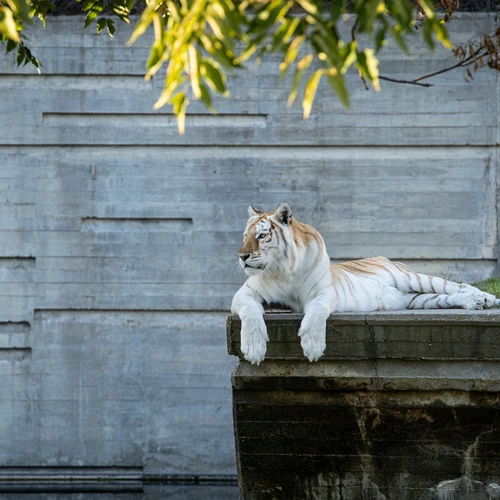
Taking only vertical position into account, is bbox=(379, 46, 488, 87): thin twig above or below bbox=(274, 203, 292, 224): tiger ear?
above

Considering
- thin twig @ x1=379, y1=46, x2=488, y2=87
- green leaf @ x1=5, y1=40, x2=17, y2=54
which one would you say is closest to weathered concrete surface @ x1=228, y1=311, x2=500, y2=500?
green leaf @ x1=5, y1=40, x2=17, y2=54

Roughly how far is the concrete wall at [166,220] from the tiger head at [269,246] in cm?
301

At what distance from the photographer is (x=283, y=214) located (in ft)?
14.7

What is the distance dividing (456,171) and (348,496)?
13.4 ft

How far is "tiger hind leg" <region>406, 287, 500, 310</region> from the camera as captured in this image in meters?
4.52

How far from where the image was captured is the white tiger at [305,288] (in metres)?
3.92

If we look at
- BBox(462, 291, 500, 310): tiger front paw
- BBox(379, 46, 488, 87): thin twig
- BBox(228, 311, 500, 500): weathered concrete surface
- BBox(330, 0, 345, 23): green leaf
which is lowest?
BBox(228, 311, 500, 500): weathered concrete surface

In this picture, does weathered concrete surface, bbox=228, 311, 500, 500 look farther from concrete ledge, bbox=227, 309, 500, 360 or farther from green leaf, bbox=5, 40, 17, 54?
green leaf, bbox=5, 40, 17, 54

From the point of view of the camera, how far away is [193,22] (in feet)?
6.71

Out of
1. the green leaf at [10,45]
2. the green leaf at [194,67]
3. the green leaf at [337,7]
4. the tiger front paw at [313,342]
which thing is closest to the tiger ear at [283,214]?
the tiger front paw at [313,342]

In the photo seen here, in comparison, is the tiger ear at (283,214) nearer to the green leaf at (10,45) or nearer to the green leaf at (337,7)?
the green leaf at (10,45)

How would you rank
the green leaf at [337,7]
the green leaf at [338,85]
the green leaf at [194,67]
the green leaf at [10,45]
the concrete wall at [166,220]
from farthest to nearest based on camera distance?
the concrete wall at [166,220], the green leaf at [10,45], the green leaf at [337,7], the green leaf at [194,67], the green leaf at [338,85]

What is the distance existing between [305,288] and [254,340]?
2.04 ft

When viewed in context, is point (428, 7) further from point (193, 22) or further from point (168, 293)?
point (168, 293)
